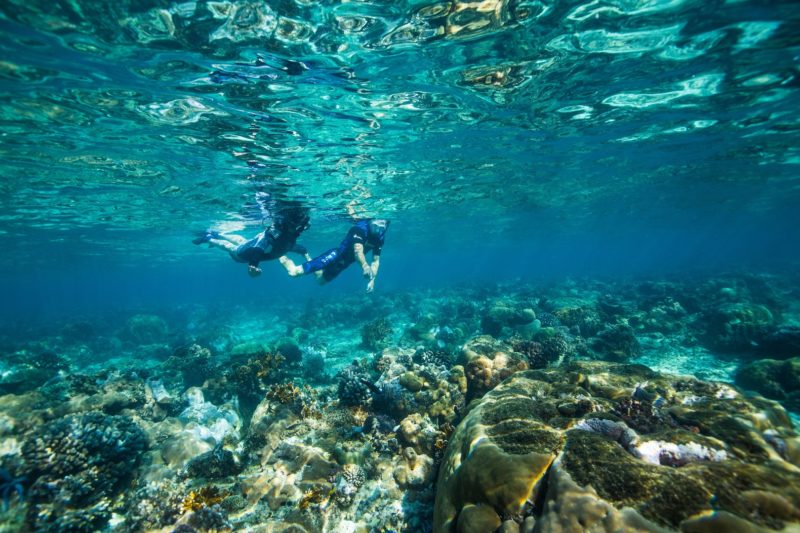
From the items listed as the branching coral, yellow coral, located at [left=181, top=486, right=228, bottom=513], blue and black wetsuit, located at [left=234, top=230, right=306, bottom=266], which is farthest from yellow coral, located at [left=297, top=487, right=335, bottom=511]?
blue and black wetsuit, located at [left=234, top=230, right=306, bottom=266]

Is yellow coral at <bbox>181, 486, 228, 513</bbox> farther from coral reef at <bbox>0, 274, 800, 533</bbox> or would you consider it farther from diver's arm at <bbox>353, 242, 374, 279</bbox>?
diver's arm at <bbox>353, 242, 374, 279</bbox>

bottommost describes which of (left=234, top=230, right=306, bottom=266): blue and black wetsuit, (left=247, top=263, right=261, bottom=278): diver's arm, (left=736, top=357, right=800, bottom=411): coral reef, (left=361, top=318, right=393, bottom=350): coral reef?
(left=361, top=318, right=393, bottom=350): coral reef

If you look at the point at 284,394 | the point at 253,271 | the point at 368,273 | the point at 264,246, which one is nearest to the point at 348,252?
the point at 368,273

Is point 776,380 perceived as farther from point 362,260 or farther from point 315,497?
point 362,260

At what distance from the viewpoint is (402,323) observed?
22.1 m

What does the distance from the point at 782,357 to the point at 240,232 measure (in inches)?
1321

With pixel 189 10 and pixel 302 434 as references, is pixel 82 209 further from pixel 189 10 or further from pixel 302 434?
pixel 302 434

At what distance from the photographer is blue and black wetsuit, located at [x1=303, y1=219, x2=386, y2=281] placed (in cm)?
1401

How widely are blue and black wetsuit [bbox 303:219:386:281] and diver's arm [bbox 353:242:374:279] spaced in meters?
0.44

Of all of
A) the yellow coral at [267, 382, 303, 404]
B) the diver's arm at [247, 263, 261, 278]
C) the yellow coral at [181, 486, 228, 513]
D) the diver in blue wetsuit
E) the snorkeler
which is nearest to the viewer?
the yellow coral at [181, 486, 228, 513]

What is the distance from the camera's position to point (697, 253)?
185 meters

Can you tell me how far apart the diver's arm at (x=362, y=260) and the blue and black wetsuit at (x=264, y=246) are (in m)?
3.25

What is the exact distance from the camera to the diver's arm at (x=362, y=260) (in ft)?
41.2

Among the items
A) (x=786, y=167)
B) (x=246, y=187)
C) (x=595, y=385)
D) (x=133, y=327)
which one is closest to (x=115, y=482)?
(x=595, y=385)
